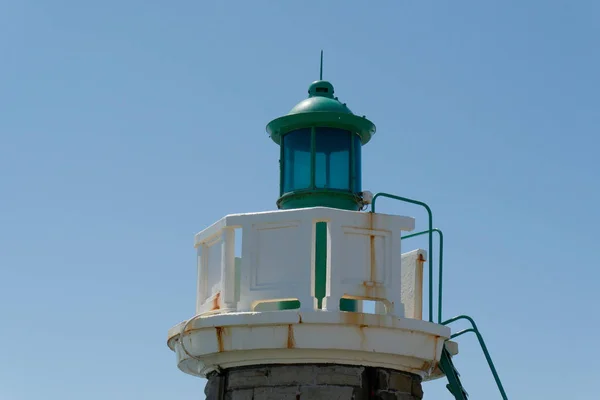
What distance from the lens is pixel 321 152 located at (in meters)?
10.9

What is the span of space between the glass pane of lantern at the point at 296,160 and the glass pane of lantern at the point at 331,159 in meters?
0.11

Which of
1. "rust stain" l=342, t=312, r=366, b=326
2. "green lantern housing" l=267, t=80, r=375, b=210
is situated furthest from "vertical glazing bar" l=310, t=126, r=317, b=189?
"rust stain" l=342, t=312, r=366, b=326

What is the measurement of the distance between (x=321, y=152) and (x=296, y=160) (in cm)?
28

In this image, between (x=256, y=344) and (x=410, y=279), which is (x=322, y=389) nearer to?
(x=256, y=344)

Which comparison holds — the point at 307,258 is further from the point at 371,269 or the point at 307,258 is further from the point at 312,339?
the point at 312,339

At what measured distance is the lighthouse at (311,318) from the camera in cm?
934

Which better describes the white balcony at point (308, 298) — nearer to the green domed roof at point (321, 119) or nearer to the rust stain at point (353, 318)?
the rust stain at point (353, 318)

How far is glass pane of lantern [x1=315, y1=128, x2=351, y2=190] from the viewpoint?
10814 mm

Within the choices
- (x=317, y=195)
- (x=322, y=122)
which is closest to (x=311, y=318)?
(x=317, y=195)

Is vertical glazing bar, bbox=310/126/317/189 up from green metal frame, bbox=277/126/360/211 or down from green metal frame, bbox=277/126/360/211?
up

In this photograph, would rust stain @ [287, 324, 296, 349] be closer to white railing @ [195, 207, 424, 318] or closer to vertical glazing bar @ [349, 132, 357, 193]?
white railing @ [195, 207, 424, 318]

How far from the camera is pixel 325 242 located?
10.2 m

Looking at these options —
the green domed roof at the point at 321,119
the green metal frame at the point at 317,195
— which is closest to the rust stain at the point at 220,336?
the green metal frame at the point at 317,195

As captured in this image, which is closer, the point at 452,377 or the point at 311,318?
the point at 311,318
